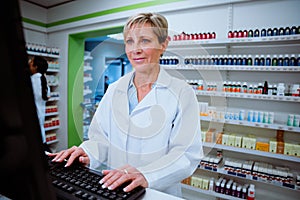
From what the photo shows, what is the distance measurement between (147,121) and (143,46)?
0.39 metres

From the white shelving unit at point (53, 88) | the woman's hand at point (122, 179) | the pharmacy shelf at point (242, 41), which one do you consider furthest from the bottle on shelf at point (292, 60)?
the white shelving unit at point (53, 88)

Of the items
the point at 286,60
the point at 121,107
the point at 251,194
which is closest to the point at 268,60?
the point at 286,60

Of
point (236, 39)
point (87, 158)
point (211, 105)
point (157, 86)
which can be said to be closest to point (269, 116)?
point (211, 105)

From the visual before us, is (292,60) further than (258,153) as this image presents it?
No

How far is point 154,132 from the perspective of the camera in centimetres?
108

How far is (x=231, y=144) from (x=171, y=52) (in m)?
1.51

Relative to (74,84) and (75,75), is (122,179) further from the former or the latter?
(75,75)

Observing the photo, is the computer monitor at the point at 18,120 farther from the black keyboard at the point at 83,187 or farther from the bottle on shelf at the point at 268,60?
the bottle on shelf at the point at 268,60

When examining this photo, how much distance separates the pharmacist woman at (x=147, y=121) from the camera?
3.04 ft

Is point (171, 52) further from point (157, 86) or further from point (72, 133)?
point (72, 133)

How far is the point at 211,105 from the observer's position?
2.88 m

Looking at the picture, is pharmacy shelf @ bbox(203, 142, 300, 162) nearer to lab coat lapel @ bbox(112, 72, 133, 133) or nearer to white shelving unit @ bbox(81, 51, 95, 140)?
lab coat lapel @ bbox(112, 72, 133, 133)

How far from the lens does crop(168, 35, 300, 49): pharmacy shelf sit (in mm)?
2227

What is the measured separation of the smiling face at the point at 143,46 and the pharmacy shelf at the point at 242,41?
5.34 feet
